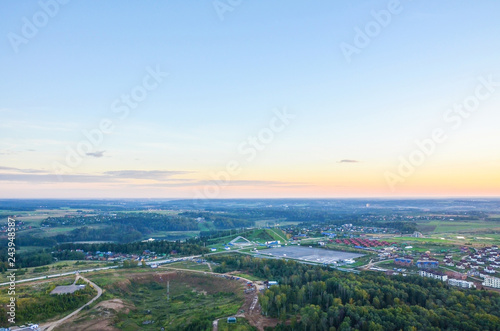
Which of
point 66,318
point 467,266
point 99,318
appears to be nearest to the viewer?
point 66,318

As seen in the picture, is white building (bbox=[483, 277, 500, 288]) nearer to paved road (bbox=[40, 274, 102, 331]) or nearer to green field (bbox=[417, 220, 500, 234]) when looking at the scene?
paved road (bbox=[40, 274, 102, 331])

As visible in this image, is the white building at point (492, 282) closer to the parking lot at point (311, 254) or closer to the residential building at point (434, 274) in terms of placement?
the residential building at point (434, 274)

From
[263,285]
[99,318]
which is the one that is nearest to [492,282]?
[263,285]

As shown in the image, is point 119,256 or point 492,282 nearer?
point 492,282

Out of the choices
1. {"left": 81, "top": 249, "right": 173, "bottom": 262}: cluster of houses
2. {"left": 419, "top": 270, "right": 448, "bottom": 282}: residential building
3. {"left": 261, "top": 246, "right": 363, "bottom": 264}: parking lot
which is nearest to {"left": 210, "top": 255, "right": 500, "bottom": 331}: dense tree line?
{"left": 419, "top": 270, "right": 448, "bottom": 282}: residential building

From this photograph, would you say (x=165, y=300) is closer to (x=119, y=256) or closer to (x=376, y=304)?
(x=376, y=304)

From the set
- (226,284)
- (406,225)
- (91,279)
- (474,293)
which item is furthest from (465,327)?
(406,225)

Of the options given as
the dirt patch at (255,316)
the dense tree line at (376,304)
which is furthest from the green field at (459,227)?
the dirt patch at (255,316)

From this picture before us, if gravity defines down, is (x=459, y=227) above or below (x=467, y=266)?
above

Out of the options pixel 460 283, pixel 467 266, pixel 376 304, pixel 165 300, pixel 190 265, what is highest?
pixel 376 304
